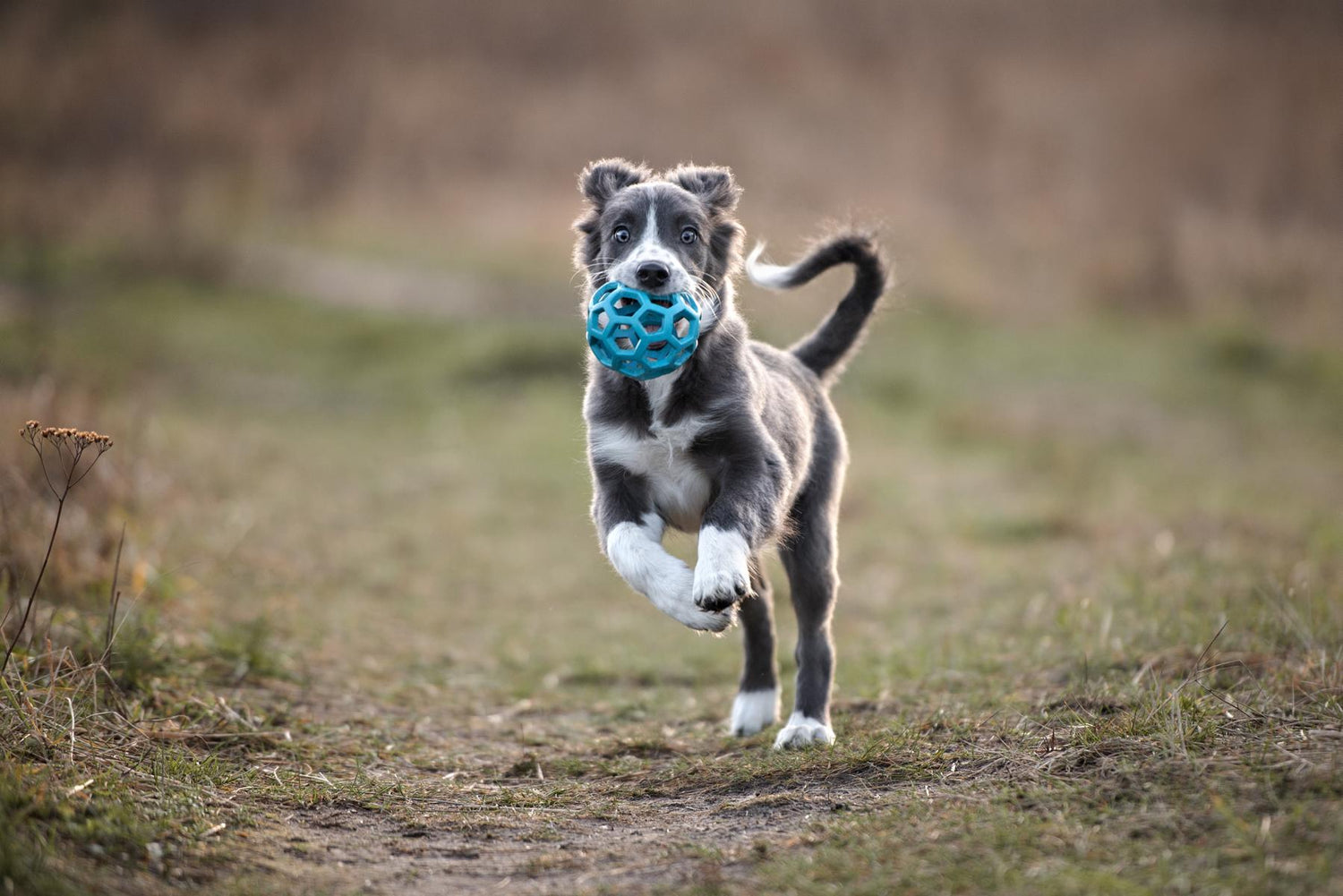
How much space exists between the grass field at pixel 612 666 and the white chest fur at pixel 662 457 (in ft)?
3.59

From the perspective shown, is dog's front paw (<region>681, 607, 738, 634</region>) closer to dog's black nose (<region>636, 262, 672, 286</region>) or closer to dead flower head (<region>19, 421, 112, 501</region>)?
dog's black nose (<region>636, 262, 672, 286</region>)

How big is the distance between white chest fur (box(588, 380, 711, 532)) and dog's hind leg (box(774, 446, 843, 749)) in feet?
2.10

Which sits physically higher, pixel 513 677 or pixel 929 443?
pixel 929 443

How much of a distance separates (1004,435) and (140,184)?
18737 mm

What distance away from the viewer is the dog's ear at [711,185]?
232 inches

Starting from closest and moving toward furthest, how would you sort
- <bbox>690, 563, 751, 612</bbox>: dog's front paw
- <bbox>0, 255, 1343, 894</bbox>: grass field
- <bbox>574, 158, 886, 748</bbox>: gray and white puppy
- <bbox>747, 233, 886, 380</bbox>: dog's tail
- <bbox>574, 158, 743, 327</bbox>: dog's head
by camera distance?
1. <bbox>0, 255, 1343, 894</bbox>: grass field
2. <bbox>690, 563, 751, 612</bbox>: dog's front paw
3. <bbox>574, 158, 886, 748</bbox>: gray and white puppy
4. <bbox>574, 158, 743, 327</bbox>: dog's head
5. <bbox>747, 233, 886, 380</bbox>: dog's tail

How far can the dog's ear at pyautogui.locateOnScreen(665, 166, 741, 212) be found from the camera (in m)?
5.89

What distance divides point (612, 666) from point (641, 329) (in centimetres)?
349

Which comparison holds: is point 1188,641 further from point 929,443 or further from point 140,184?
point 140,184

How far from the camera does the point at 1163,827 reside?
3.68 meters

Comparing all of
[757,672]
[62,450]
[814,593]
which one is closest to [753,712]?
[757,672]

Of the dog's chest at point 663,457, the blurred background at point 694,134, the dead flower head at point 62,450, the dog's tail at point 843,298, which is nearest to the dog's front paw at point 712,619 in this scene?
the dog's chest at point 663,457

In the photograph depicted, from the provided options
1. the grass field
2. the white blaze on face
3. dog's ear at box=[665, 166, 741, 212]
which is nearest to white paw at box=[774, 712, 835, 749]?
the grass field

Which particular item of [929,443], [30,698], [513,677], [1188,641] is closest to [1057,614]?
[1188,641]
